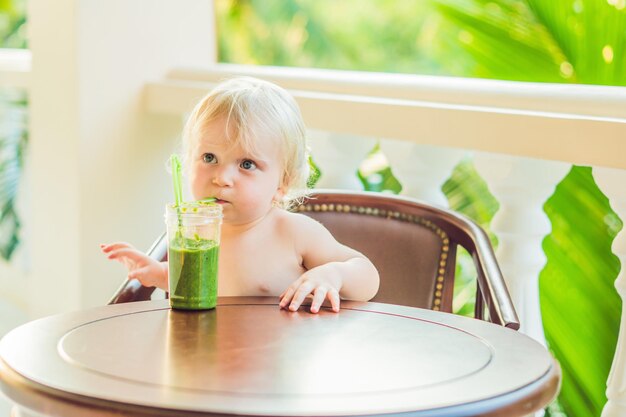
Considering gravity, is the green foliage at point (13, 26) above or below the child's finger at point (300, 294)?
above

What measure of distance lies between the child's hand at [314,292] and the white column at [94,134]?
146 cm

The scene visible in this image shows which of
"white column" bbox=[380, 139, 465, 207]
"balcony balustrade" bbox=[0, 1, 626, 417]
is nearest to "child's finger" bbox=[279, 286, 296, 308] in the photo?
"balcony balustrade" bbox=[0, 1, 626, 417]

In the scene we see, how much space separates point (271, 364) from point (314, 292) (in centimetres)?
35

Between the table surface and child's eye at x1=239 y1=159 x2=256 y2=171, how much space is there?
240 mm

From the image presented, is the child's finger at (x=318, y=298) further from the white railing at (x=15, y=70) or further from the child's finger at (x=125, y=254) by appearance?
the white railing at (x=15, y=70)

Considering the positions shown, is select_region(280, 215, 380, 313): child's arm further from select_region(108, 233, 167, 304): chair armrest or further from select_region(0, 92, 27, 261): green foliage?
select_region(0, 92, 27, 261): green foliage

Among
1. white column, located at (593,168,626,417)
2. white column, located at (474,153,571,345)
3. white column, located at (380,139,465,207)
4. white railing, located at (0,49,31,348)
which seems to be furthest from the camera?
white railing, located at (0,49,31,348)

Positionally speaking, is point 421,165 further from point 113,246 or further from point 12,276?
point 12,276

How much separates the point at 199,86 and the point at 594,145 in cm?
133

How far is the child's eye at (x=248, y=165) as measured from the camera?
1.73m

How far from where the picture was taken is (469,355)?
138cm

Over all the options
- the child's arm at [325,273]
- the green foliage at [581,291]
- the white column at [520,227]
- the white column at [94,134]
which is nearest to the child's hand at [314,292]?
the child's arm at [325,273]

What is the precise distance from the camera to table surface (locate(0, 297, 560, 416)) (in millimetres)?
1159

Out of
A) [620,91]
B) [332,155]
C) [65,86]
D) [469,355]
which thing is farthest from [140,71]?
[469,355]
